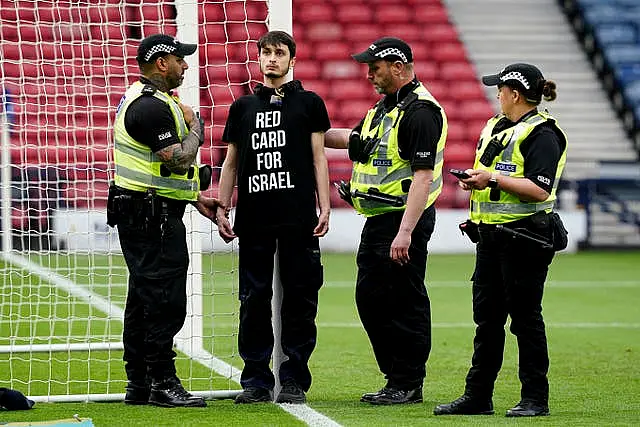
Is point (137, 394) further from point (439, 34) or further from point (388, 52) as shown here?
point (439, 34)

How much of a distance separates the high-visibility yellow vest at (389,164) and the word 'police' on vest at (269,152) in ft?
1.41

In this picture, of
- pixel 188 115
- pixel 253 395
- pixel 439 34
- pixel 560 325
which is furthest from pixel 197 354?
pixel 439 34

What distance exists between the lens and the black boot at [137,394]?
738 centimetres

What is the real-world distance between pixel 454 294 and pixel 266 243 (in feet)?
22.5

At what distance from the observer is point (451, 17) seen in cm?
2488

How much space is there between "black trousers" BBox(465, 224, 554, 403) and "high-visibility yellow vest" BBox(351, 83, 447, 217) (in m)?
0.57

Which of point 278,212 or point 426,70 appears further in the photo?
point 426,70

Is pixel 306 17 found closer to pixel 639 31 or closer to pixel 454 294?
pixel 639 31

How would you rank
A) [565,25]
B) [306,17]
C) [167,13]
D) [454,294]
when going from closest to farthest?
[167,13], [454,294], [306,17], [565,25]

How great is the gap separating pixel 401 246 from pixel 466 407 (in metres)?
0.93

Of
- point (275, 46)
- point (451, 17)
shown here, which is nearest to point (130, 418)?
point (275, 46)

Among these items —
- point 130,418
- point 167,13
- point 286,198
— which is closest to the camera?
point 130,418

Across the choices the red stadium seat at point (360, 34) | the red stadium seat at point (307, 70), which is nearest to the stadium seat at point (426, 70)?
the red stadium seat at point (360, 34)

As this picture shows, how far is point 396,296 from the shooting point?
291 inches
